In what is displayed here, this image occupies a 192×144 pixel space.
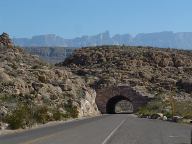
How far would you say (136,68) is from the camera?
351ft

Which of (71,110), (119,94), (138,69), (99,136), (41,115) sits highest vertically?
(99,136)

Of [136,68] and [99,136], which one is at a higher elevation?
[99,136]

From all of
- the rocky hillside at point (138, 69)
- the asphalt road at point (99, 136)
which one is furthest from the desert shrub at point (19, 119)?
the rocky hillside at point (138, 69)

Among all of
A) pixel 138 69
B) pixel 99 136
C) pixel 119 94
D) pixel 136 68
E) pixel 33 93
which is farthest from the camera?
pixel 136 68

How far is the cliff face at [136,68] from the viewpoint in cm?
9388

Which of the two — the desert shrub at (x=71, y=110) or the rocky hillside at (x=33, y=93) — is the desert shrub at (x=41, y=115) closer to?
the rocky hillside at (x=33, y=93)

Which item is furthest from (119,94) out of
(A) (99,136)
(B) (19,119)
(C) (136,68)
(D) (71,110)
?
(A) (99,136)

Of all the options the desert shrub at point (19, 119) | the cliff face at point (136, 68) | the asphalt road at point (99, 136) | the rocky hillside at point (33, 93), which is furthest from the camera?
the cliff face at point (136, 68)

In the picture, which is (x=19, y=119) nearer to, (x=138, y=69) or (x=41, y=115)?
(x=41, y=115)

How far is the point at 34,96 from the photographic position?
53219mm

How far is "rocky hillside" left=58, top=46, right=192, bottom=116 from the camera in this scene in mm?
93125

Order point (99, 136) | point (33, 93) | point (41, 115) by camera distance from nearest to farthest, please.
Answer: point (99, 136) → point (41, 115) → point (33, 93)

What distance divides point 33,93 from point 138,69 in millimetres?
53690

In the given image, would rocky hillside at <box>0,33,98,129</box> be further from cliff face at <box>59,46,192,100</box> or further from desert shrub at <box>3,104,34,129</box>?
cliff face at <box>59,46,192,100</box>
